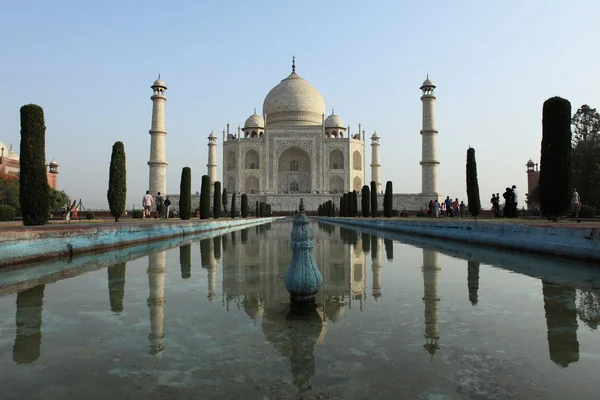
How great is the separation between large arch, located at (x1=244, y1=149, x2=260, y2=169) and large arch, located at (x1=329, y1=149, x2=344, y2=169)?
647 cm

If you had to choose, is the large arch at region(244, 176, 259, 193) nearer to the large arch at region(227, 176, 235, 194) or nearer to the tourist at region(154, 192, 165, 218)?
the large arch at region(227, 176, 235, 194)

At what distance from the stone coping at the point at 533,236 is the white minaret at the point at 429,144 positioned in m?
24.0

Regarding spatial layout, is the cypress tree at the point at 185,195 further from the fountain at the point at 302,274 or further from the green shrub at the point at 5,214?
the fountain at the point at 302,274

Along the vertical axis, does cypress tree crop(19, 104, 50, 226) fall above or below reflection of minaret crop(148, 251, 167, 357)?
above

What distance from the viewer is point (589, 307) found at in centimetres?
225

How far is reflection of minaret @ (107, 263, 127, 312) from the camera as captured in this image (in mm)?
2322

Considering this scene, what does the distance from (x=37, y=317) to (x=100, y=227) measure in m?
3.82

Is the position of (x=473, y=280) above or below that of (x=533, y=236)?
below

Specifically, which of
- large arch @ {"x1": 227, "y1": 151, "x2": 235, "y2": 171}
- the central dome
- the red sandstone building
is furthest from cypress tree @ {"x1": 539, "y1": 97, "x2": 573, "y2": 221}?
large arch @ {"x1": 227, "y1": 151, "x2": 235, "y2": 171}

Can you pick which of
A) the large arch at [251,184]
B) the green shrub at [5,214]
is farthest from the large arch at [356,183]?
the green shrub at [5,214]

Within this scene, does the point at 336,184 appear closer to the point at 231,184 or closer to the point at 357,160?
the point at 357,160

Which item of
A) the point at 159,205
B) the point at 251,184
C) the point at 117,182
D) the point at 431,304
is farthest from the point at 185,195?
the point at 251,184

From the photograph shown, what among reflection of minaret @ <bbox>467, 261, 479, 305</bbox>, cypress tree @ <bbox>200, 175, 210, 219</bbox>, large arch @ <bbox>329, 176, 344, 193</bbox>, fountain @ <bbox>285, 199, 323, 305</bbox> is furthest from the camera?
large arch @ <bbox>329, 176, 344, 193</bbox>

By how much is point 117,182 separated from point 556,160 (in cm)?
974
